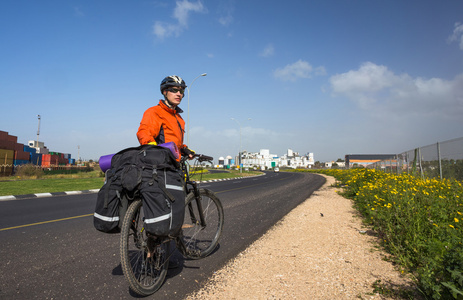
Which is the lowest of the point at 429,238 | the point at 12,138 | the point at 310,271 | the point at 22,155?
the point at 310,271

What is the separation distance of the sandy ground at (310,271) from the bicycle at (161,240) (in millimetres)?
463

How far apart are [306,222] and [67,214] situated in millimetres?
6428

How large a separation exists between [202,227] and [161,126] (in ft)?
5.20

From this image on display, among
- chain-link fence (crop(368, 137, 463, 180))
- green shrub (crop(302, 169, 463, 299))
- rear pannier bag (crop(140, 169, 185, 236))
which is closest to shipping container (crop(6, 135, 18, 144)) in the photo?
rear pannier bag (crop(140, 169, 185, 236))

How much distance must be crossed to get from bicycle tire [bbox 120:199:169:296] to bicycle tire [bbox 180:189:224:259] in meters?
0.47

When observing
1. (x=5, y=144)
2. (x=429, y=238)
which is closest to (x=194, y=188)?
(x=429, y=238)

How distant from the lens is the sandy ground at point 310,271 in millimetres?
2727

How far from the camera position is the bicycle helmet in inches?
125

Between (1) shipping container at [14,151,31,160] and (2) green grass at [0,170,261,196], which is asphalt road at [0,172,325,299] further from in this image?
(1) shipping container at [14,151,31,160]

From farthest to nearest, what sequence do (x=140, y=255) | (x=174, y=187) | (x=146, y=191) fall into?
(x=140, y=255)
(x=174, y=187)
(x=146, y=191)

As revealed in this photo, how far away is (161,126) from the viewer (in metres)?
3.10

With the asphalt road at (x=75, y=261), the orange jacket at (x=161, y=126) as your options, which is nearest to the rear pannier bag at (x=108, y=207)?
the orange jacket at (x=161, y=126)

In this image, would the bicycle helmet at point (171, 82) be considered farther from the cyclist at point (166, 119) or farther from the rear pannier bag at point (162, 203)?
the rear pannier bag at point (162, 203)

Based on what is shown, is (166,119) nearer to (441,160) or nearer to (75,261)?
(75,261)
